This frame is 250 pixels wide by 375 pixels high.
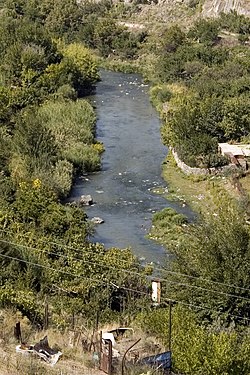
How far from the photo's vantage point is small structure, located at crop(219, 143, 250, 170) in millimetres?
28391

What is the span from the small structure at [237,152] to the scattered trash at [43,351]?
18.7 metres

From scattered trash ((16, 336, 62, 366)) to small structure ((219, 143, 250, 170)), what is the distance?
18727 mm

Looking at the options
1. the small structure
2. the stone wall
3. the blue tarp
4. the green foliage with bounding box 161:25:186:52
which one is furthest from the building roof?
the green foliage with bounding box 161:25:186:52

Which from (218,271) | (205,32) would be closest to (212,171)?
(218,271)

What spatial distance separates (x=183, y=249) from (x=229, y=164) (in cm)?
1314

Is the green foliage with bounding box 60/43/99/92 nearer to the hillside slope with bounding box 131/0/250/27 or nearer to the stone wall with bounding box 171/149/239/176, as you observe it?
the stone wall with bounding box 171/149/239/176

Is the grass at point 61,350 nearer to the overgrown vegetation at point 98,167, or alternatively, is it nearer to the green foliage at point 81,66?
the overgrown vegetation at point 98,167

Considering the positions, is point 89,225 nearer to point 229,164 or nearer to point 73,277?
point 73,277

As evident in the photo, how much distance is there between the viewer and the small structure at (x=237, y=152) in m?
28.4

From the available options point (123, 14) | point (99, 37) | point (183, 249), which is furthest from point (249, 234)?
point (123, 14)

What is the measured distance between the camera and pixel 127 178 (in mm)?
28188

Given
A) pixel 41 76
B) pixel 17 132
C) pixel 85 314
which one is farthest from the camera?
pixel 41 76

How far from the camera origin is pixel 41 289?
1588 cm

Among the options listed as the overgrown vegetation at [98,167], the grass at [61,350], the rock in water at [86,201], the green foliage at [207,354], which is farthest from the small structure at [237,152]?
the green foliage at [207,354]
